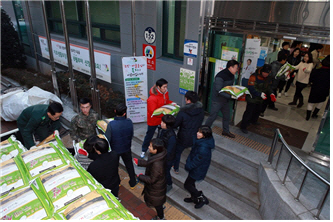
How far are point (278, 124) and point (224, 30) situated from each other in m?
2.95

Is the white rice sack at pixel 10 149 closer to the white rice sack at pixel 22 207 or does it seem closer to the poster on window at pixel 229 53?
the white rice sack at pixel 22 207

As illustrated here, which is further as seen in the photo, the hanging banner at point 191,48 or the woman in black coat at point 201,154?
the hanging banner at point 191,48

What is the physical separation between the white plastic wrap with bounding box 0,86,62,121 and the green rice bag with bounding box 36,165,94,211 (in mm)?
4696

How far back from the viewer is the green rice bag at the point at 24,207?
9.01 feet

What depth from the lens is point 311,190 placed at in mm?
3438

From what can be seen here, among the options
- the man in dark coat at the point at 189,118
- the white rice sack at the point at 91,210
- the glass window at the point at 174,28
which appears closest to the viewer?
the white rice sack at the point at 91,210

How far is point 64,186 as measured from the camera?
10.1ft

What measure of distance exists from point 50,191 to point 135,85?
383cm

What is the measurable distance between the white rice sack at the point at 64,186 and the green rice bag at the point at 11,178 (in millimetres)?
270

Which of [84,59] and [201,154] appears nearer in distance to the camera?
[201,154]

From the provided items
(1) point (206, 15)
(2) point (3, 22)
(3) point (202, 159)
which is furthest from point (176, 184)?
(2) point (3, 22)

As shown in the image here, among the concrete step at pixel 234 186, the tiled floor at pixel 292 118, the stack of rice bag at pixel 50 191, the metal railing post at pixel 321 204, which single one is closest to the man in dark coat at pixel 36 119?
the stack of rice bag at pixel 50 191

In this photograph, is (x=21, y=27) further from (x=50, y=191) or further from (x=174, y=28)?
(x=50, y=191)

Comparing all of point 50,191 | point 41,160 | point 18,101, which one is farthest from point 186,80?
point 18,101
